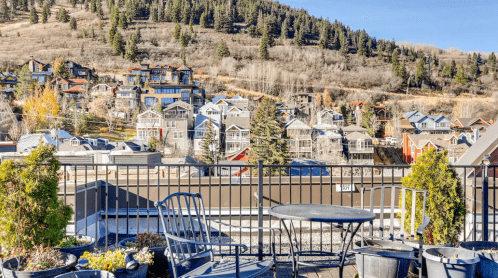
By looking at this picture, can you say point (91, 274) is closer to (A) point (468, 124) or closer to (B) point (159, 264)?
(B) point (159, 264)

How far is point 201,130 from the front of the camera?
43.2 m

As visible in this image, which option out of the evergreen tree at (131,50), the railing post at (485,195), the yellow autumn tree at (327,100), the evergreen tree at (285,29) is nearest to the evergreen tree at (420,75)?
the yellow autumn tree at (327,100)

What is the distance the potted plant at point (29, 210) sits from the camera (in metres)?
2.56

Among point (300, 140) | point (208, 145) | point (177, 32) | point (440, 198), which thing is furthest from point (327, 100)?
point (440, 198)

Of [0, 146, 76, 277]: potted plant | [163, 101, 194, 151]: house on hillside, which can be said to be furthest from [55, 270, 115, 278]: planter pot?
[163, 101, 194, 151]: house on hillside

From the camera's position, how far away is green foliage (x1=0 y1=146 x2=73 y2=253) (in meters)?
2.56

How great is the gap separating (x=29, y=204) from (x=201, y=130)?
4084 cm

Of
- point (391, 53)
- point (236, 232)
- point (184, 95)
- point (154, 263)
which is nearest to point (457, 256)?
point (154, 263)

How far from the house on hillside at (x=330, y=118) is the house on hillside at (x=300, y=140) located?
1048cm

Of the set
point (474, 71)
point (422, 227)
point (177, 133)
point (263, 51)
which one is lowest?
point (422, 227)

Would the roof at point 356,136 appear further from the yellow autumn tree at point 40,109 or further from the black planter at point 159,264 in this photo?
the black planter at point 159,264

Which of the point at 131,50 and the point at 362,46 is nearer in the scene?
the point at 131,50

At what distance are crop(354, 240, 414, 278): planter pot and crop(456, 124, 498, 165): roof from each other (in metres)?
2.46

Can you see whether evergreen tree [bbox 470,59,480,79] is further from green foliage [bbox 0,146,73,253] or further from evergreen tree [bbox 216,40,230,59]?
green foliage [bbox 0,146,73,253]
